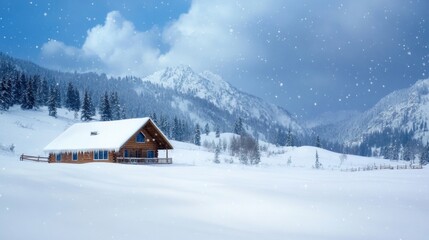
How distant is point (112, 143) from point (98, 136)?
4.45 metres

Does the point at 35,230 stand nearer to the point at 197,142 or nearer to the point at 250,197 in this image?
the point at 250,197

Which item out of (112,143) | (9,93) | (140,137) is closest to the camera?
(112,143)

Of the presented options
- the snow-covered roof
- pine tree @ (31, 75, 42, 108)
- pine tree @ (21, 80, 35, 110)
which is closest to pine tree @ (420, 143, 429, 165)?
the snow-covered roof

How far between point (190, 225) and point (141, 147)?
121 ft

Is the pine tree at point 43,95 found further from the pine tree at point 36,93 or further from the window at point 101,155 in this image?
the window at point 101,155

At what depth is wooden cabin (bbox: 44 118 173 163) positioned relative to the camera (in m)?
41.8

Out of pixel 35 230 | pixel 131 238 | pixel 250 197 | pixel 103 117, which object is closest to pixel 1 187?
pixel 35 230

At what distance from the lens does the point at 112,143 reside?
41.2m

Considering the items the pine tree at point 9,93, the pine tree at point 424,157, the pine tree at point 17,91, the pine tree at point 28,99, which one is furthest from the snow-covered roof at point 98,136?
the pine tree at point 424,157

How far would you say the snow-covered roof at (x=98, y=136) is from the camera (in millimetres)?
41506

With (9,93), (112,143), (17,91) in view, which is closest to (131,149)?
(112,143)

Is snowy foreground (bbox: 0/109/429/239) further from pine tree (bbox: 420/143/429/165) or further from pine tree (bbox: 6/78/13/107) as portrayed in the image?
pine tree (bbox: 420/143/429/165)

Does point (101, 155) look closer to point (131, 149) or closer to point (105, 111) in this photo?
point (131, 149)

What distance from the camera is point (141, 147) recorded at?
45.9 meters
